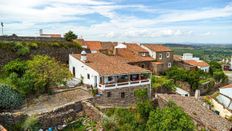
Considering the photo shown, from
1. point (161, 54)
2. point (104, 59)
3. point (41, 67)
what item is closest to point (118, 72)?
point (104, 59)

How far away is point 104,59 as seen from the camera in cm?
2962

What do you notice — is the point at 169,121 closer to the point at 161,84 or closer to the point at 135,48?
the point at 161,84

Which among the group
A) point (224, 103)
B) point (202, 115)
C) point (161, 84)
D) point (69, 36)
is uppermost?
point (69, 36)

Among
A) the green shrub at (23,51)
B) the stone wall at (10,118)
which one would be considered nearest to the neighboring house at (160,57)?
the green shrub at (23,51)

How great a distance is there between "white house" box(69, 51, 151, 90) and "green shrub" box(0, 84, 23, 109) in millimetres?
7635

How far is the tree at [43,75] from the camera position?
22.5 m

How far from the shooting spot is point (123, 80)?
26.4m

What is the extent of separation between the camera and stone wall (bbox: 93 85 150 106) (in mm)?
23980

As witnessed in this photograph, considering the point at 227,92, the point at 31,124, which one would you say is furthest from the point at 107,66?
the point at 227,92

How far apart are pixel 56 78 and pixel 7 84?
4.26 metres

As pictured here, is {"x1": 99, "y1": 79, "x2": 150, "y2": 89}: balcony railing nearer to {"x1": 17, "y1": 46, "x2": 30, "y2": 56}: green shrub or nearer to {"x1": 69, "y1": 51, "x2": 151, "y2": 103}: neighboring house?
{"x1": 69, "y1": 51, "x2": 151, "y2": 103}: neighboring house

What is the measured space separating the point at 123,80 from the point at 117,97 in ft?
7.10

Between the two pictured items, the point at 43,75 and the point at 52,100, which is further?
the point at 43,75

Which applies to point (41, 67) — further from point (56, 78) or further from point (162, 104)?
point (162, 104)
